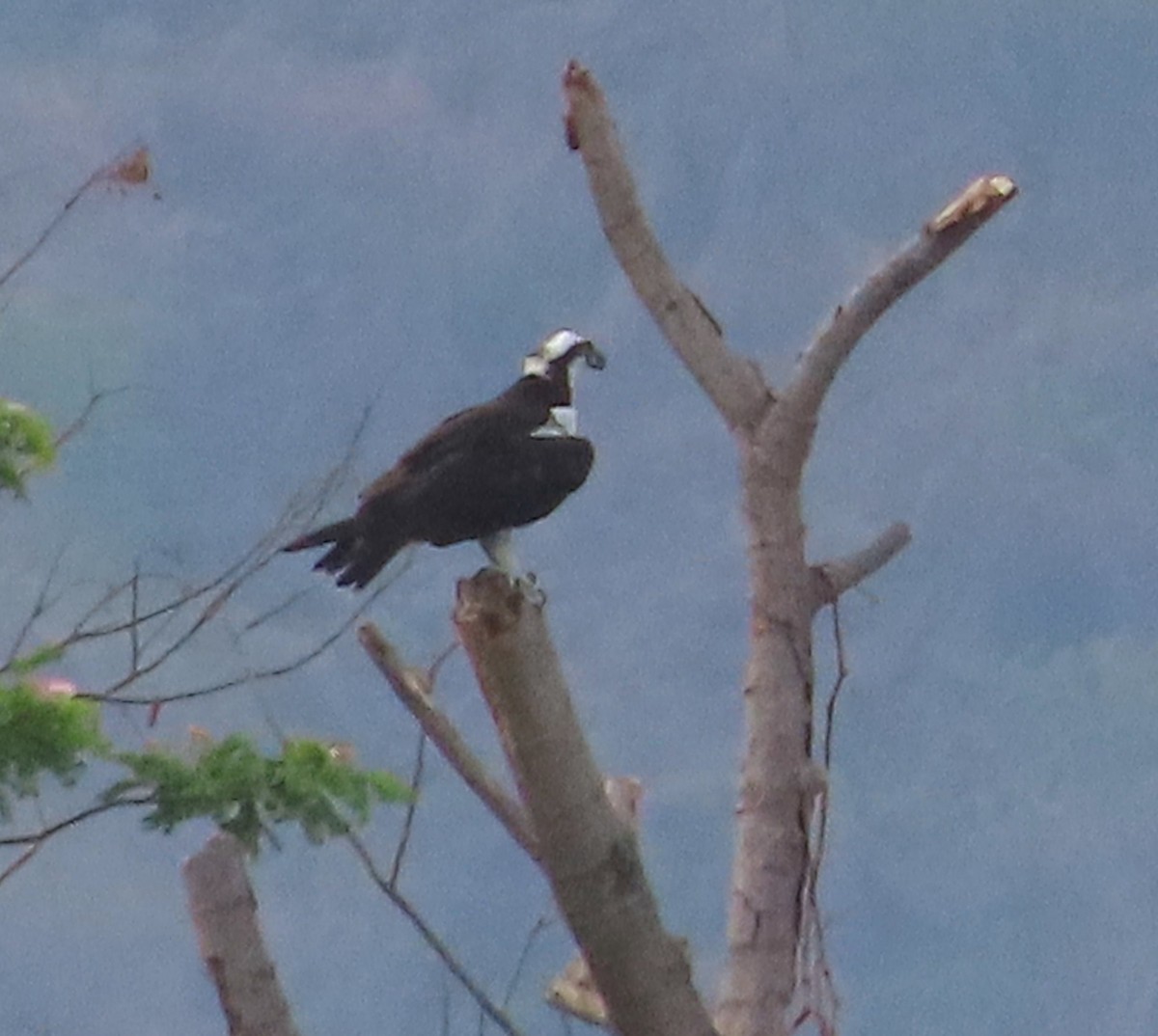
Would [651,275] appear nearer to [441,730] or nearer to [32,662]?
[441,730]

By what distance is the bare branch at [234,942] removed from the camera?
1.62 m

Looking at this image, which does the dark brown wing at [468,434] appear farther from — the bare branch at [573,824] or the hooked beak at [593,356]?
the bare branch at [573,824]

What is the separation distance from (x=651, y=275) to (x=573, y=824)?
864 mm

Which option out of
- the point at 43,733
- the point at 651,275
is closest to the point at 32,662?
the point at 43,733

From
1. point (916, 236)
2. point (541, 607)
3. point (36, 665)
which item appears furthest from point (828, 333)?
point (36, 665)

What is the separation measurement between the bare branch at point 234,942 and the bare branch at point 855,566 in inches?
27.5

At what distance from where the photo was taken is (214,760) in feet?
8.83

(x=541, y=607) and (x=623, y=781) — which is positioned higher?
(x=623, y=781)

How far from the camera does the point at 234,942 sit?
163 centimetres

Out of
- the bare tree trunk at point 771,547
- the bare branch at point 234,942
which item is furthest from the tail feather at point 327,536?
the bare branch at point 234,942

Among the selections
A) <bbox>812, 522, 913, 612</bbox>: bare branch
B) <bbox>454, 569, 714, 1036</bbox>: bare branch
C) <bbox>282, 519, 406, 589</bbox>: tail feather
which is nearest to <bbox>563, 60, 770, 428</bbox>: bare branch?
<bbox>812, 522, 913, 612</bbox>: bare branch

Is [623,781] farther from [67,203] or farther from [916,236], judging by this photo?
[67,203]

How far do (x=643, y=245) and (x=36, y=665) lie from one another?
1.05m

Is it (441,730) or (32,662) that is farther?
(32,662)
